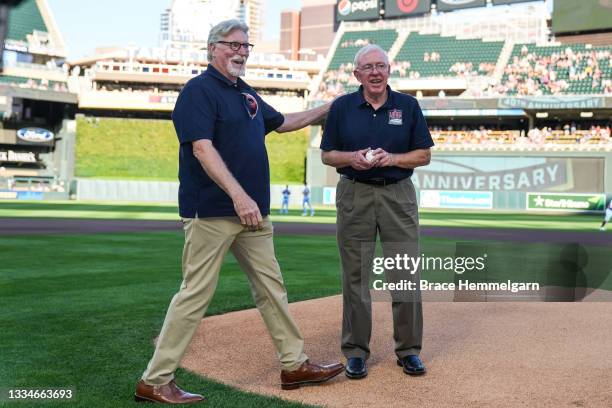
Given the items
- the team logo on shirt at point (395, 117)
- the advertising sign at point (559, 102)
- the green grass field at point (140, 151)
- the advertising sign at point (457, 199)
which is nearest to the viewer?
the team logo on shirt at point (395, 117)

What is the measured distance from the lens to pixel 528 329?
6324 mm

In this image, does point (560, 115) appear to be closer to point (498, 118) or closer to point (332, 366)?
point (498, 118)

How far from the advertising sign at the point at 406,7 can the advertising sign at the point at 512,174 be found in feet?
58.9

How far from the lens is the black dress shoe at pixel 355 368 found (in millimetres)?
4664

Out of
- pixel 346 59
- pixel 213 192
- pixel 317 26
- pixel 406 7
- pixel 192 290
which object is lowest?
pixel 192 290

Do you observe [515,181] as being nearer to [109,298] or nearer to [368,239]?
[109,298]

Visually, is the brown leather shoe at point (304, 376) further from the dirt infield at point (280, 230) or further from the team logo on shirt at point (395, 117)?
the dirt infield at point (280, 230)

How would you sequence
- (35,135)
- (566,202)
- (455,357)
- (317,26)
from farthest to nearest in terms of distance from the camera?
1. (317,26)
2. (35,135)
3. (566,202)
4. (455,357)

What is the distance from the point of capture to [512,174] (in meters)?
43.7

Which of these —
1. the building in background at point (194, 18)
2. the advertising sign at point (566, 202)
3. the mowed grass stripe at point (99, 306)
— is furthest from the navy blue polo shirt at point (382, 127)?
the building in background at point (194, 18)

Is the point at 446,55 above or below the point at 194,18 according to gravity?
below

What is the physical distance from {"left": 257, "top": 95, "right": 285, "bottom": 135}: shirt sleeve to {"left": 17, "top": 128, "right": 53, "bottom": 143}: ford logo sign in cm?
5076

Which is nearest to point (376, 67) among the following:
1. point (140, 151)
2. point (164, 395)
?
point (164, 395)

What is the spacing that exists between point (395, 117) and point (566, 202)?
39622 millimetres
